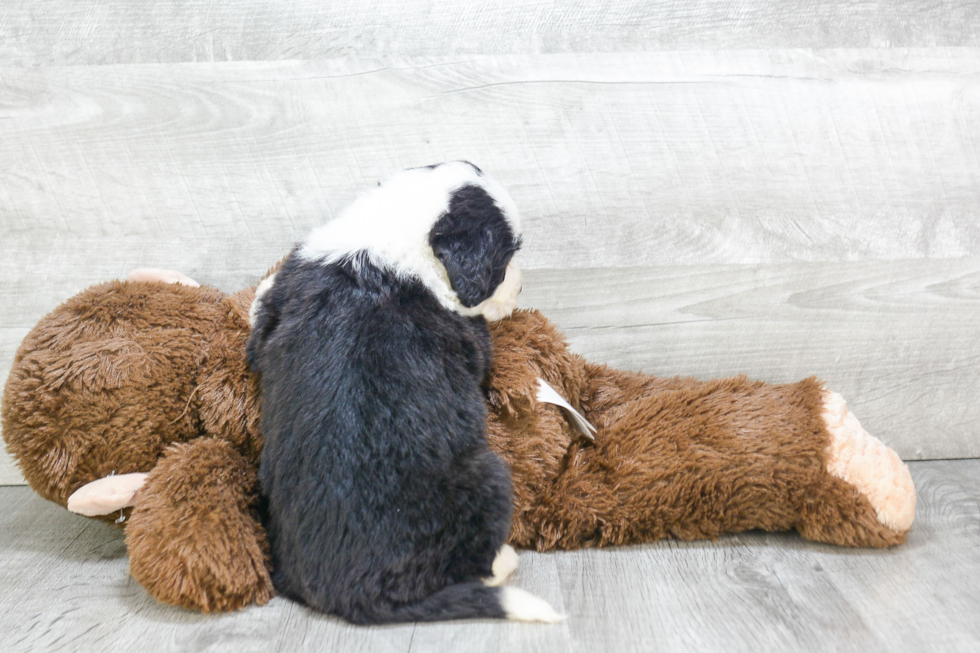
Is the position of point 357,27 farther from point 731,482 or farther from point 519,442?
point 731,482

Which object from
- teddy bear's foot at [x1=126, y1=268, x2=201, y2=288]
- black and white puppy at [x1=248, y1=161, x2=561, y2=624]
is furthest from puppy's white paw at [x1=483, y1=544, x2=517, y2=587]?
teddy bear's foot at [x1=126, y1=268, x2=201, y2=288]

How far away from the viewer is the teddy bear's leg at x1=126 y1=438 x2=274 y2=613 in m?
0.94

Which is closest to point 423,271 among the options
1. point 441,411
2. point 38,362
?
point 441,411

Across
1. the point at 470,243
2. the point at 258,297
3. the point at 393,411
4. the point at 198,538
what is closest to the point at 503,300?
the point at 470,243

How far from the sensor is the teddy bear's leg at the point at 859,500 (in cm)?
105

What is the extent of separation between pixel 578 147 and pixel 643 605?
719 mm

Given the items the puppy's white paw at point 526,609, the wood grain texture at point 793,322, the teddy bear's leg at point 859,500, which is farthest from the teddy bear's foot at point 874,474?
the puppy's white paw at point 526,609

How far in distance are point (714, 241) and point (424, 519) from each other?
0.71 meters

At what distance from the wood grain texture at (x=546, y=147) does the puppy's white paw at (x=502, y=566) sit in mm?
518

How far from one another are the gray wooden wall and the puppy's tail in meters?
0.53

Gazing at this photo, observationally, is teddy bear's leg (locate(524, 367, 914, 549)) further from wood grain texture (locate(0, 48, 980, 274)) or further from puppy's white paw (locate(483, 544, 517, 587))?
wood grain texture (locate(0, 48, 980, 274))

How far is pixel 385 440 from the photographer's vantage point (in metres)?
0.91

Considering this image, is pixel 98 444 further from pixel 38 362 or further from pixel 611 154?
pixel 611 154

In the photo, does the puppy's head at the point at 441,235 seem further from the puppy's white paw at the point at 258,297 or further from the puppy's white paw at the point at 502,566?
the puppy's white paw at the point at 502,566
